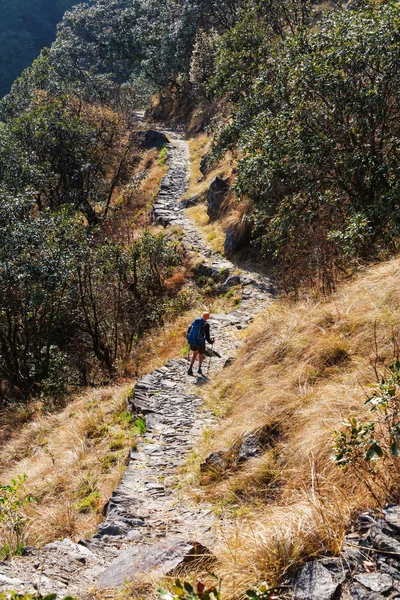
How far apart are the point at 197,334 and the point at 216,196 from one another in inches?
494

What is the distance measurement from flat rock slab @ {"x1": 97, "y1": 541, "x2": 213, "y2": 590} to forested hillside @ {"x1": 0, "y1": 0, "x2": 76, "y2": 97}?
10230cm

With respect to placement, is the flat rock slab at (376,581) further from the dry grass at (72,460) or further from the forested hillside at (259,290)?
the dry grass at (72,460)

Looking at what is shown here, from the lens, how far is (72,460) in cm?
831

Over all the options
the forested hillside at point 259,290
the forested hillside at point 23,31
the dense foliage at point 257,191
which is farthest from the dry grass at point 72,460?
A: the forested hillside at point 23,31

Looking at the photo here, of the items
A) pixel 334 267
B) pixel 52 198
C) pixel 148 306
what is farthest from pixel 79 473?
pixel 52 198

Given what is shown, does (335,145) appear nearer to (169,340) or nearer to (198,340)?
(198,340)

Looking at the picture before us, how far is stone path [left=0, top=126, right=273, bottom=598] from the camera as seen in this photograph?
13.4ft

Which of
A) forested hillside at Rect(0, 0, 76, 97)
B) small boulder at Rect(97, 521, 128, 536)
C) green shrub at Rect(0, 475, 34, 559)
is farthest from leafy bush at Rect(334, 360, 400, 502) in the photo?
forested hillside at Rect(0, 0, 76, 97)

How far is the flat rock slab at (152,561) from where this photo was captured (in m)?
3.94

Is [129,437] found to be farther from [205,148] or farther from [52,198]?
[205,148]

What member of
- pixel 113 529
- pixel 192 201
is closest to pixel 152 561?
pixel 113 529

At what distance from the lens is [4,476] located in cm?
943

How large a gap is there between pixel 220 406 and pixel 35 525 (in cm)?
374

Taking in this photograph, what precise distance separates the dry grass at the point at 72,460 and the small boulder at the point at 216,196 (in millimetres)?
12418
